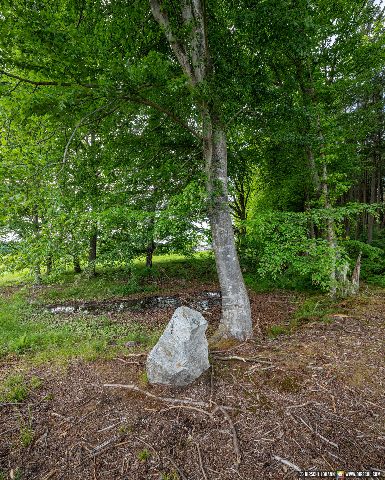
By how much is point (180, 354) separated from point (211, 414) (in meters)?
1.00

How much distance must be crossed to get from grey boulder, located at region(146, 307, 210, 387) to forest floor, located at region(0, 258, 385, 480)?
0.62ft

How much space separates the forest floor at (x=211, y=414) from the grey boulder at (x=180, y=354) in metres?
0.19

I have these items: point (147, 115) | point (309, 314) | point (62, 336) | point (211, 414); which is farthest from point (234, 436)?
point (147, 115)

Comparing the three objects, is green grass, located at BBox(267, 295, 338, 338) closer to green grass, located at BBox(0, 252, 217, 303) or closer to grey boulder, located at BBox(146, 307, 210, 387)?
grey boulder, located at BBox(146, 307, 210, 387)

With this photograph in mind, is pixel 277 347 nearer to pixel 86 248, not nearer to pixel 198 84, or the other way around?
pixel 86 248

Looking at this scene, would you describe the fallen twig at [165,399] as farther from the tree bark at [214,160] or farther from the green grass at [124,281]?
the green grass at [124,281]

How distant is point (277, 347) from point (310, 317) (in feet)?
8.78

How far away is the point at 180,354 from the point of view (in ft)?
14.4

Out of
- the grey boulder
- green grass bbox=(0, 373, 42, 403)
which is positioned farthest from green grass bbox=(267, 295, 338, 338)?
green grass bbox=(0, 373, 42, 403)

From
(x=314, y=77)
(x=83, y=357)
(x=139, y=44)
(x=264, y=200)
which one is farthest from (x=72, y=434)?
(x=264, y=200)

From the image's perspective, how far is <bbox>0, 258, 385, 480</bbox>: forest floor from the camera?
2.93m

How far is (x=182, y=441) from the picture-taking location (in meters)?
3.25

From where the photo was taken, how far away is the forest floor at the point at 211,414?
2.93 meters

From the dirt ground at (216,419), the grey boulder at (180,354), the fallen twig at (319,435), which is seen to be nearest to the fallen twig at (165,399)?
the dirt ground at (216,419)
